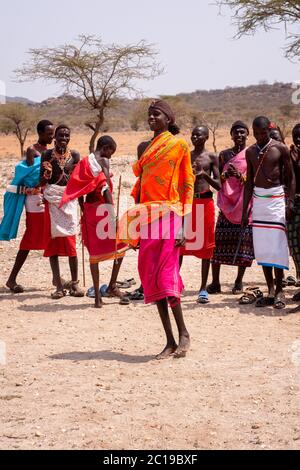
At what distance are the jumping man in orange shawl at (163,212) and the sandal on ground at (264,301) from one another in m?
→ 1.80

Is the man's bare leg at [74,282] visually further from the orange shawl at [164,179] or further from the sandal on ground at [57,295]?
the orange shawl at [164,179]

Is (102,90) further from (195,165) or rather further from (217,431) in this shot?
(217,431)

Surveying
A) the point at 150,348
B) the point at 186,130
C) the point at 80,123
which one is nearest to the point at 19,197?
the point at 150,348

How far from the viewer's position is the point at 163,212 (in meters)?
5.64

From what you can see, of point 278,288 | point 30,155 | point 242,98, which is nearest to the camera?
point 278,288

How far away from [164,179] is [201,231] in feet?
7.40

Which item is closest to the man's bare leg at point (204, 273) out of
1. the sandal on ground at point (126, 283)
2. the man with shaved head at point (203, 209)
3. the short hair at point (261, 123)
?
the man with shaved head at point (203, 209)

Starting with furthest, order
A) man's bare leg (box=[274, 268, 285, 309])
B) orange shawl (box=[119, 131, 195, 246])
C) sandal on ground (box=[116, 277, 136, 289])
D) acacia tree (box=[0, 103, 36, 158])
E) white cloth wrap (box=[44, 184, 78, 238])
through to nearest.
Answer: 1. acacia tree (box=[0, 103, 36, 158])
2. sandal on ground (box=[116, 277, 136, 289])
3. white cloth wrap (box=[44, 184, 78, 238])
4. man's bare leg (box=[274, 268, 285, 309])
5. orange shawl (box=[119, 131, 195, 246])

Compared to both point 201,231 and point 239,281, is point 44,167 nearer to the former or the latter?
point 201,231

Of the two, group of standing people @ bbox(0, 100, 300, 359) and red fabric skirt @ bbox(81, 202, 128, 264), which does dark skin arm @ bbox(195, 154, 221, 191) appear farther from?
red fabric skirt @ bbox(81, 202, 128, 264)

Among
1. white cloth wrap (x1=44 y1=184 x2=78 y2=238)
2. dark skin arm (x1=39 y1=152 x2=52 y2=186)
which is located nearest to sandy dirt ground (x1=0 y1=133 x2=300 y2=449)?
white cloth wrap (x1=44 y1=184 x2=78 y2=238)

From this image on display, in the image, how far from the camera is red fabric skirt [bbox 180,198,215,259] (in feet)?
25.6

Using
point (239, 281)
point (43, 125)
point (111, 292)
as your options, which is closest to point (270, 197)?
point (239, 281)

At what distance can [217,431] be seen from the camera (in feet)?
13.8
